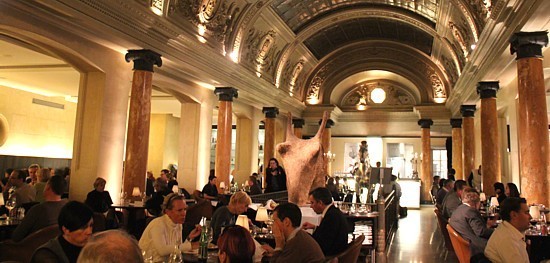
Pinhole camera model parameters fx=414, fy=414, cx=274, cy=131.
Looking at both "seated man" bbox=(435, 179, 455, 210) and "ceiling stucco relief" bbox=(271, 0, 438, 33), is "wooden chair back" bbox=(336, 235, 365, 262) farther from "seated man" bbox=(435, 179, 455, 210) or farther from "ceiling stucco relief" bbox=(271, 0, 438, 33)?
"ceiling stucco relief" bbox=(271, 0, 438, 33)

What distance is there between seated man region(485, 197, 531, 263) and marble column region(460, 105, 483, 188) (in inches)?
470

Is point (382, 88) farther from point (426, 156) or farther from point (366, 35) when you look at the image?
point (426, 156)

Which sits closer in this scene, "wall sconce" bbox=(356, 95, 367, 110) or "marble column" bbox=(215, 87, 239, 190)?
"marble column" bbox=(215, 87, 239, 190)

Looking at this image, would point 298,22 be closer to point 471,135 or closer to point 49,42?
point 471,135

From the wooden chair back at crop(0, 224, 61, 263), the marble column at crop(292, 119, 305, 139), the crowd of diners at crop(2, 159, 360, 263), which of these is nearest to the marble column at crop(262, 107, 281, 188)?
the marble column at crop(292, 119, 305, 139)

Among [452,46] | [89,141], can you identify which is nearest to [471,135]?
[452,46]

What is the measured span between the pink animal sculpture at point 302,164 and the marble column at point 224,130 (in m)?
5.67

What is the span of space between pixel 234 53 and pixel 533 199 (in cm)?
893

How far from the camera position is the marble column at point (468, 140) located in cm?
1491

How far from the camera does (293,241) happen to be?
3.33m

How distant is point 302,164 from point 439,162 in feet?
54.4

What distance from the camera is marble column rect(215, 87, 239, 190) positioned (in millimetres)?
13078

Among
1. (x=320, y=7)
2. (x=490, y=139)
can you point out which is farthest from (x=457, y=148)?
(x=320, y=7)

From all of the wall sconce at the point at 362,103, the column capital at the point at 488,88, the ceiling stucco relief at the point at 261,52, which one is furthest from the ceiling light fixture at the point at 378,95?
the column capital at the point at 488,88
